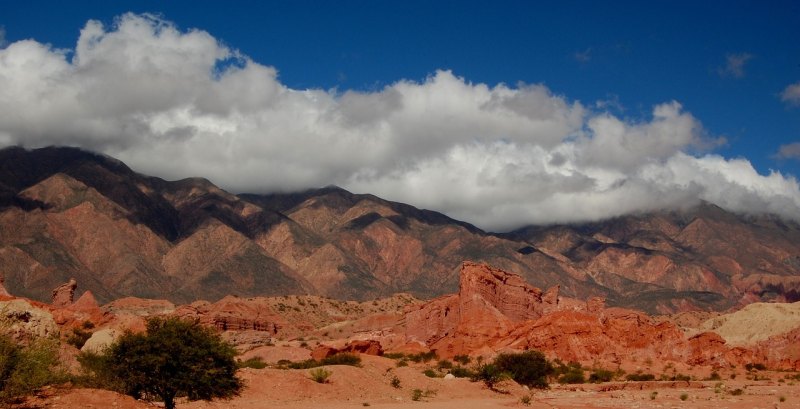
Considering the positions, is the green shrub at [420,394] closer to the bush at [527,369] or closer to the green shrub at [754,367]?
the bush at [527,369]

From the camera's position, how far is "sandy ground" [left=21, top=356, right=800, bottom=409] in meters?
37.8

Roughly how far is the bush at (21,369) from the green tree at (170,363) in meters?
4.10

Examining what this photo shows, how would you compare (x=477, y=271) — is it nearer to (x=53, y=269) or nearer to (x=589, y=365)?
(x=589, y=365)

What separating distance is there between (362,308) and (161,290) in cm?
7027

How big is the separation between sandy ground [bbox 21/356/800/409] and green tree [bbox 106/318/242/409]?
431cm

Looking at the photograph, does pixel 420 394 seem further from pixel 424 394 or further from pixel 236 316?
pixel 236 316

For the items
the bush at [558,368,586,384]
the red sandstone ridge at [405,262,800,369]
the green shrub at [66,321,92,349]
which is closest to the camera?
the green shrub at [66,321,92,349]

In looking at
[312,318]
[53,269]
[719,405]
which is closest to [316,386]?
[719,405]

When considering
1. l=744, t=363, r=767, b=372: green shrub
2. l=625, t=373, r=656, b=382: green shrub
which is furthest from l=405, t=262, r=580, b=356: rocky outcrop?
l=744, t=363, r=767, b=372: green shrub

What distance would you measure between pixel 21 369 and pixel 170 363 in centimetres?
610

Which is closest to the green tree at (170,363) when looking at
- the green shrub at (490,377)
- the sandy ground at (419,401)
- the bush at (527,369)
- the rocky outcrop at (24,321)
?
the rocky outcrop at (24,321)

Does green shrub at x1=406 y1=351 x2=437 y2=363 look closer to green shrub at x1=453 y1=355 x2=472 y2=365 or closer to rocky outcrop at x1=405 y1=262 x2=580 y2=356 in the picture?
rocky outcrop at x1=405 y1=262 x2=580 y2=356

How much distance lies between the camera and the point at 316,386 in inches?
1594

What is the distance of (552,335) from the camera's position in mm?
72750
